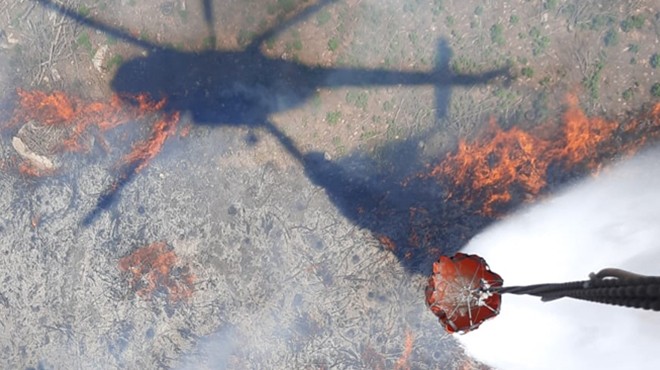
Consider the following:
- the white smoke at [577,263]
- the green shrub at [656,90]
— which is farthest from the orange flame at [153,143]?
the green shrub at [656,90]

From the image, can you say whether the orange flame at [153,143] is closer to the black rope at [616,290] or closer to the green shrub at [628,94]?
the black rope at [616,290]

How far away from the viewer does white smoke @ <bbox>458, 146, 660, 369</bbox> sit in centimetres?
1691

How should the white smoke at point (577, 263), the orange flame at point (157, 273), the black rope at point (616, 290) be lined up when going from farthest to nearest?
1. the orange flame at point (157, 273)
2. the white smoke at point (577, 263)
3. the black rope at point (616, 290)

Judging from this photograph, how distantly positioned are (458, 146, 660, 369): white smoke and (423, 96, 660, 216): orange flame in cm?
73

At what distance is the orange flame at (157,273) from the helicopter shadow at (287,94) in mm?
2254

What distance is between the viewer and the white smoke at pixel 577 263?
16906 millimetres

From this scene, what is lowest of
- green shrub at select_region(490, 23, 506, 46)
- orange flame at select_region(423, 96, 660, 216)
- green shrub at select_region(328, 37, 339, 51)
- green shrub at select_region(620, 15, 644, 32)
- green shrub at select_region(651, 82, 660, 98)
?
orange flame at select_region(423, 96, 660, 216)

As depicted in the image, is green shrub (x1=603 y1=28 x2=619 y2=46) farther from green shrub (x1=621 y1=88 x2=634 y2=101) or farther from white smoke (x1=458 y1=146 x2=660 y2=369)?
white smoke (x1=458 y1=146 x2=660 y2=369)

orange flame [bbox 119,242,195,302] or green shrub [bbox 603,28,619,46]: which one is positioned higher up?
green shrub [bbox 603,28,619,46]

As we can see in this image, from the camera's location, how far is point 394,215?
739 inches

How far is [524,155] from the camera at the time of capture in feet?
59.2

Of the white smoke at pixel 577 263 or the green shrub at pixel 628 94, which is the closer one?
the white smoke at pixel 577 263

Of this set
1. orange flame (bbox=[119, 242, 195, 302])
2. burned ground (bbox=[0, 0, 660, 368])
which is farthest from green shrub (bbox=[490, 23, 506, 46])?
orange flame (bbox=[119, 242, 195, 302])

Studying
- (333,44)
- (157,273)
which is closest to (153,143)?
(157,273)
